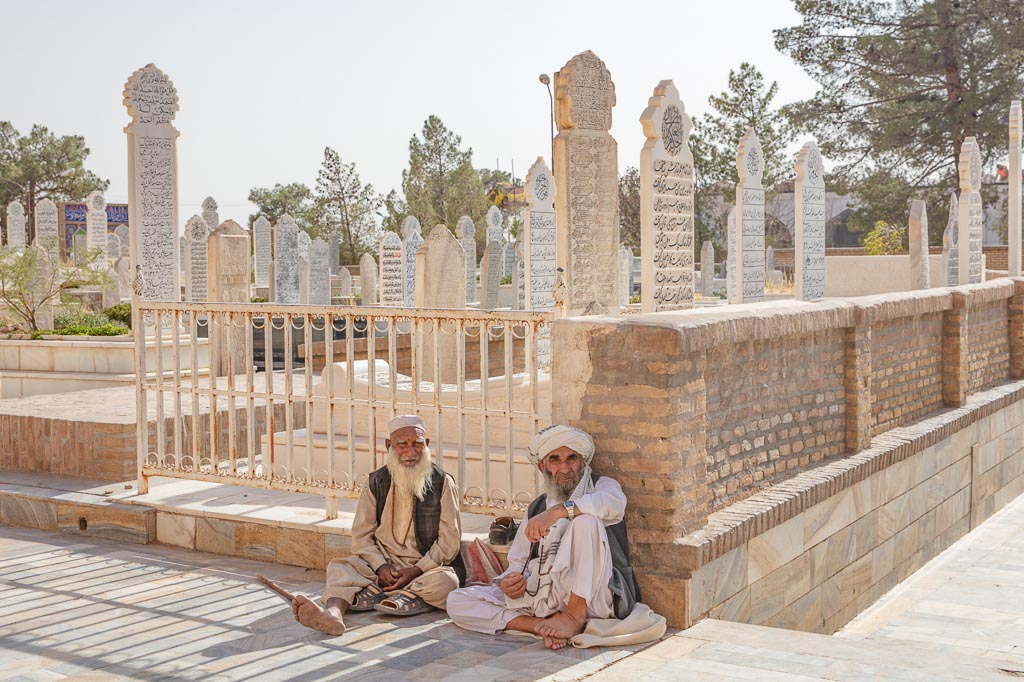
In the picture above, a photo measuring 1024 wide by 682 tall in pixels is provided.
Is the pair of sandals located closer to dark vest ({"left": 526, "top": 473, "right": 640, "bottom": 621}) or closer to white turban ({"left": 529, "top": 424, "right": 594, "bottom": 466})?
dark vest ({"left": 526, "top": 473, "right": 640, "bottom": 621})

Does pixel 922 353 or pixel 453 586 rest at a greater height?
pixel 922 353

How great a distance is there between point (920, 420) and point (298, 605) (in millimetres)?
5442

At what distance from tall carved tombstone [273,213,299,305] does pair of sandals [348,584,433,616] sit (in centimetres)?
1527

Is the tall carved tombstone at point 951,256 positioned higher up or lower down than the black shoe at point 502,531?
higher up

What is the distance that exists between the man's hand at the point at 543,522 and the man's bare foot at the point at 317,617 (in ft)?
2.82

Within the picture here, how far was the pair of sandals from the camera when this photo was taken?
508cm

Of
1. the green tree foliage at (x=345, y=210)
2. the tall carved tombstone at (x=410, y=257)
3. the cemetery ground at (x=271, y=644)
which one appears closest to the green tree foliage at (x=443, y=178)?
the green tree foliage at (x=345, y=210)

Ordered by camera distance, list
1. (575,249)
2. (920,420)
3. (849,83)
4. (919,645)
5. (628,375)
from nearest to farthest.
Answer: (919,645)
(628,375)
(920,420)
(575,249)
(849,83)

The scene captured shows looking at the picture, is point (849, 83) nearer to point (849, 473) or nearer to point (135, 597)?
point (849, 473)

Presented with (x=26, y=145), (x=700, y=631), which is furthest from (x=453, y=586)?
(x=26, y=145)

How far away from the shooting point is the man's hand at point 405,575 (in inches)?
205

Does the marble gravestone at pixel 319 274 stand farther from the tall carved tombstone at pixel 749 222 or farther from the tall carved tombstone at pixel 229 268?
the tall carved tombstone at pixel 749 222

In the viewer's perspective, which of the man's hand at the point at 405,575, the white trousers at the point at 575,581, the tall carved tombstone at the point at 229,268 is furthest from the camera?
the tall carved tombstone at the point at 229,268

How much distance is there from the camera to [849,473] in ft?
21.8
